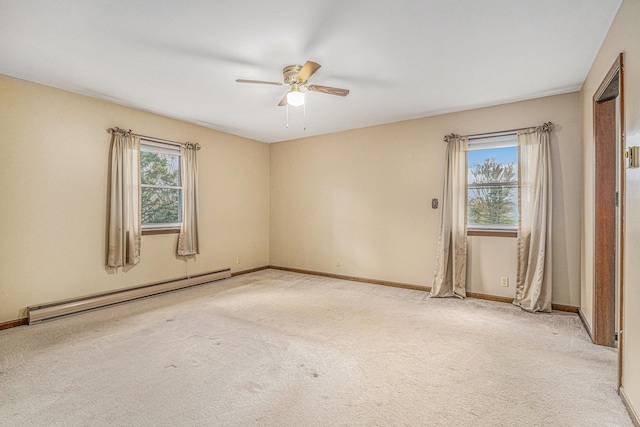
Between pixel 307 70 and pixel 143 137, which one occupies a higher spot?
pixel 307 70

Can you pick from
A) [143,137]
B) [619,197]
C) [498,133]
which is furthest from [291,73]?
[498,133]

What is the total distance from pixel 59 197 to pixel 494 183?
5.36 meters

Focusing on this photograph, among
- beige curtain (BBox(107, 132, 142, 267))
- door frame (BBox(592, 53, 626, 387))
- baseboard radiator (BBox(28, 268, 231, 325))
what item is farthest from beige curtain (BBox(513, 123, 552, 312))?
beige curtain (BBox(107, 132, 142, 267))

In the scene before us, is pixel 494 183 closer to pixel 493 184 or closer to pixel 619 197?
pixel 493 184

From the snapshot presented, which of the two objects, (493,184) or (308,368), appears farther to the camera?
(493,184)

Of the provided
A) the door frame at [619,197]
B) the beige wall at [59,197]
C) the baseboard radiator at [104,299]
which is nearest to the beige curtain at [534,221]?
the door frame at [619,197]

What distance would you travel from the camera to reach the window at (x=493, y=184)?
3.96m

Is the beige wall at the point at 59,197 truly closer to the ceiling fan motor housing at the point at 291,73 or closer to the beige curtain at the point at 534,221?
the ceiling fan motor housing at the point at 291,73

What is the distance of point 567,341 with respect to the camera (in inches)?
109

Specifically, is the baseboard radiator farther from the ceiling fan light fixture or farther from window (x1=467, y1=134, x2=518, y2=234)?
window (x1=467, y1=134, x2=518, y2=234)

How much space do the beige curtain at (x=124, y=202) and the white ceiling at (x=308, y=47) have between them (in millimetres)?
341

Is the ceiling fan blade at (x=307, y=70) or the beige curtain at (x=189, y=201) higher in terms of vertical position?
the ceiling fan blade at (x=307, y=70)

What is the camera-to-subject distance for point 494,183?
4059 mm

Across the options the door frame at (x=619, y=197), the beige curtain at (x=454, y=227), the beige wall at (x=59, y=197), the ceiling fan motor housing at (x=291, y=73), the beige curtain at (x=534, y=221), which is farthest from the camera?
the beige curtain at (x=454, y=227)
